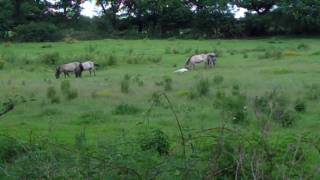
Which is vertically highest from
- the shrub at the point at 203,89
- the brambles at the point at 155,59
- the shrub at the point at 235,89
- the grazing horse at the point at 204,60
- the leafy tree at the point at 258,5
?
the leafy tree at the point at 258,5

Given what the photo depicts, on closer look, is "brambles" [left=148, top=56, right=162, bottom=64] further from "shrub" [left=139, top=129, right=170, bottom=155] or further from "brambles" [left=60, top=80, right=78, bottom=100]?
"shrub" [left=139, top=129, right=170, bottom=155]

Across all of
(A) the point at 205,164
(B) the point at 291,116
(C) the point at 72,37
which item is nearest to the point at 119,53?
(C) the point at 72,37

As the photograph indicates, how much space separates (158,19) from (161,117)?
1866 inches

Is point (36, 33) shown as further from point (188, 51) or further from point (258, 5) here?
point (258, 5)

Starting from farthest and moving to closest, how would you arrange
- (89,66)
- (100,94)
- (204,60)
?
(204,60) → (89,66) → (100,94)

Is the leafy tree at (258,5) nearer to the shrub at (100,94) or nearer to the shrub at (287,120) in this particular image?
the shrub at (100,94)

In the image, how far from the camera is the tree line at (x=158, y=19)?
53.9 metres

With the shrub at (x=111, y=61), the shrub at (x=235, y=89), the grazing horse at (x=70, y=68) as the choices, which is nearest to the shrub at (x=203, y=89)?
the shrub at (x=235, y=89)

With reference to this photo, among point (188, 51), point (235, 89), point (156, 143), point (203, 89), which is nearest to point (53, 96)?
point (203, 89)

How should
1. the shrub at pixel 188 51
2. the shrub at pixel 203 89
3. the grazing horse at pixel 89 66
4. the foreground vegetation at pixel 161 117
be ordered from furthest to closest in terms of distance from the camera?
1. the shrub at pixel 188 51
2. the grazing horse at pixel 89 66
3. the shrub at pixel 203 89
4. the foreground vegetation at pixel 161 117

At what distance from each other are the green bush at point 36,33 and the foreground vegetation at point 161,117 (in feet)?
46.8

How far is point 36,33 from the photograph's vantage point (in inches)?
2094

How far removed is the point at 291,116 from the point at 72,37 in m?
42.2

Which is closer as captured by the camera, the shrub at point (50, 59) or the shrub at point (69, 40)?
the shrub at point (50, 59)
